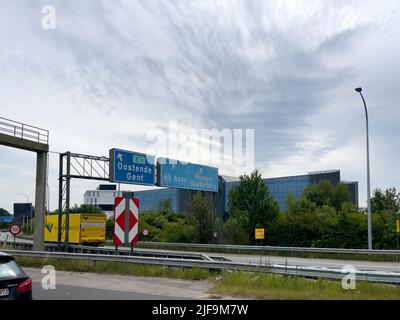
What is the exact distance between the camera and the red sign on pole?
13.9 meters

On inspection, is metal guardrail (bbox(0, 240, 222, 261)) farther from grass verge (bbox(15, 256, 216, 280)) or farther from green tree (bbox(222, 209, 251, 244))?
green tree (bbox(222, 209, 251, 244))

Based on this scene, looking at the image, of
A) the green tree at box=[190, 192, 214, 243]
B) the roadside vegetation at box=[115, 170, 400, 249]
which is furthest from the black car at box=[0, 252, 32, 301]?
the green tree at box=[190, 192, 214, 243]

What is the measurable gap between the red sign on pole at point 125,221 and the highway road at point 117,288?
1238 millimetres

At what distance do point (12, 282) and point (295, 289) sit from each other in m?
6.41

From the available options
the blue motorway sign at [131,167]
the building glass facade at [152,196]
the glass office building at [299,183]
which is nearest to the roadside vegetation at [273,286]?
the blue motorway sign at [131,167]

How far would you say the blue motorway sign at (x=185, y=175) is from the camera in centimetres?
3266

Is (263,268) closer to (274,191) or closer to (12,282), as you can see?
(12,282)

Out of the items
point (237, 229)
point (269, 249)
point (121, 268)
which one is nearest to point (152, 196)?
point (237, 229)

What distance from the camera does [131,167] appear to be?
3056 centimetres

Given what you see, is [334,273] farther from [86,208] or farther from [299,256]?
[86,208]
